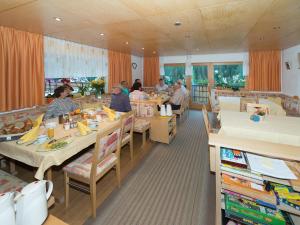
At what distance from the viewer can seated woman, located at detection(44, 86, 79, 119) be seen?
2906mm

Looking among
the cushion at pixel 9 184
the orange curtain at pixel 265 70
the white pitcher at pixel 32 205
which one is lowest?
the cushion at pixel 9 184

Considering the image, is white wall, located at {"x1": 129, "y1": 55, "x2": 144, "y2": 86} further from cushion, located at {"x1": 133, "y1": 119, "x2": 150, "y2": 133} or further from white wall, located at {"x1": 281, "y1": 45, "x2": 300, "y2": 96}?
white wall, located at {"x1": 281, "y1": 45, "x2": 300, "y2": 96}

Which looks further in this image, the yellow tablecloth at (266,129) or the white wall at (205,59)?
the white wall at (205,59)

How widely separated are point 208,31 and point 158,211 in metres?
3.19

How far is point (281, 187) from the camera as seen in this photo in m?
1.20

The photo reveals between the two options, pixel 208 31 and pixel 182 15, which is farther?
pixel 208 31

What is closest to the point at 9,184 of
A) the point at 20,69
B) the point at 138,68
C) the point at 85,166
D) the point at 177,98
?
the point at 85,166

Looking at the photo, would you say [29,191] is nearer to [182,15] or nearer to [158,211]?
[158,211]

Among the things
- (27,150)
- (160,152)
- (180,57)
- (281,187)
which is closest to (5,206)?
(27,150)

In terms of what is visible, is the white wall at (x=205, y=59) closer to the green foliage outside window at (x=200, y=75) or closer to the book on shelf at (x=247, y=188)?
the green foliage outside window at (x=200, y=75)

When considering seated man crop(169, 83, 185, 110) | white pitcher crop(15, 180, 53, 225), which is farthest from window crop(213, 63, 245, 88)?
white pitcher crop(15, 180, 53, 225)

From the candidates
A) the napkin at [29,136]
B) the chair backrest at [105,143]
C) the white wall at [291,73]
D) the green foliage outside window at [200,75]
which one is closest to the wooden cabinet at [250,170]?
the chair backrest at [105,143]

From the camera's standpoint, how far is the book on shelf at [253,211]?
3.83 ft

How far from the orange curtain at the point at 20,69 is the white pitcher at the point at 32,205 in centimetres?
288
